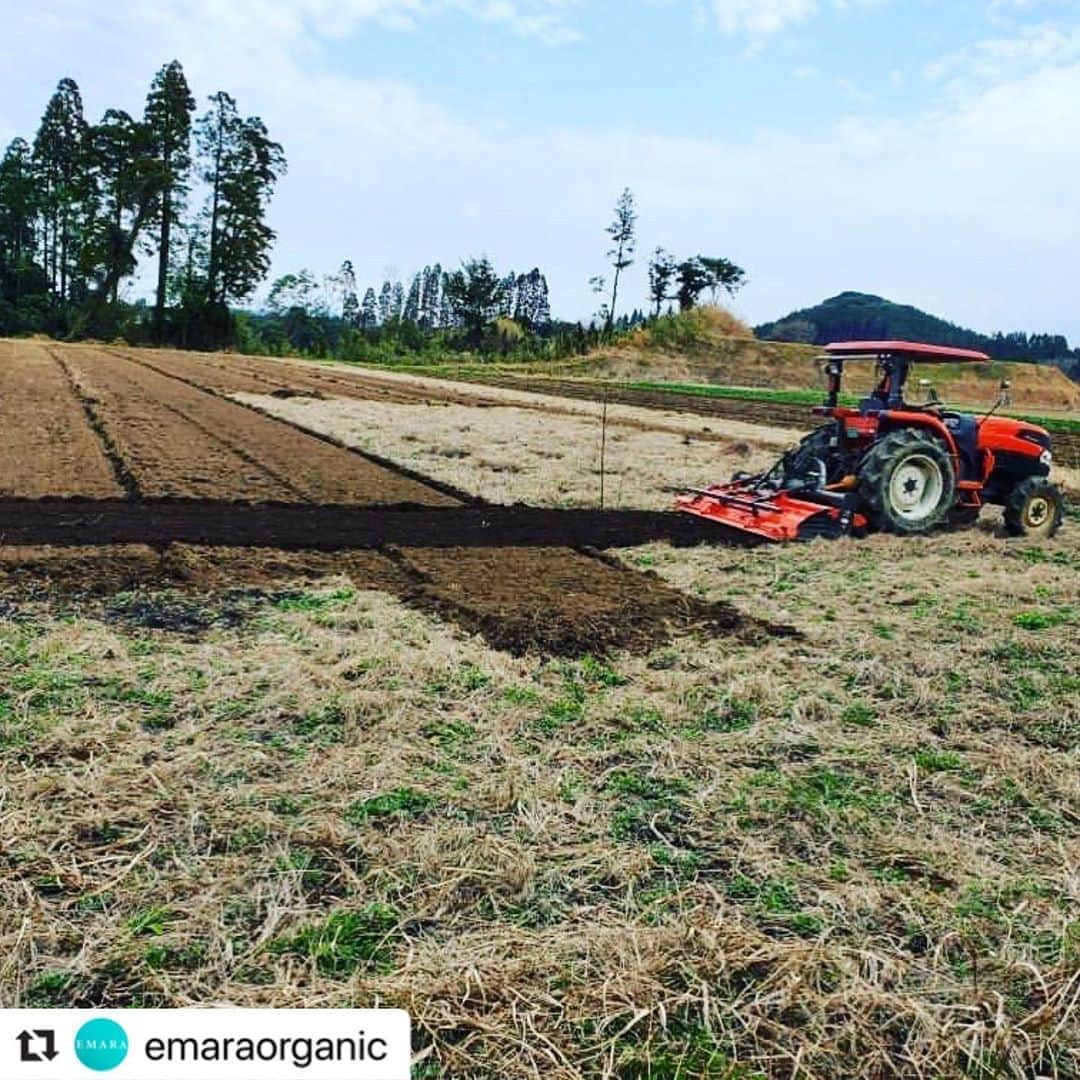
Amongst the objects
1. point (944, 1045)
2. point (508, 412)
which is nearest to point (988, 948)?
point (944, 1045)

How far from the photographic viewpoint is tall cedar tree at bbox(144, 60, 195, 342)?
5775 cm

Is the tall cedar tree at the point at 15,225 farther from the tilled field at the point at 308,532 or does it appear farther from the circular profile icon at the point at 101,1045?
the circular profile icon at the point at 101,1045

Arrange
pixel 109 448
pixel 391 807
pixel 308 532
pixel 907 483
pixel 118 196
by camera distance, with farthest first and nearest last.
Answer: pixel 118 196 < pixel 109 448 < pixel 907 483 < pixel 308 532 < pixel 391 807

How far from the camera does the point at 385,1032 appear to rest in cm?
219

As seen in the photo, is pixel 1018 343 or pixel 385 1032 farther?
pixel 1018 343

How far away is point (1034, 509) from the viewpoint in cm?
945

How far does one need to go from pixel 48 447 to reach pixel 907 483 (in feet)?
32.3

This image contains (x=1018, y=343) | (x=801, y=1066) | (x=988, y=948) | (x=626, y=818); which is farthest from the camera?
(x=1018, y=343)

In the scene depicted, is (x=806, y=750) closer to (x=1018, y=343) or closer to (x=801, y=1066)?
(x=801, y=1066)

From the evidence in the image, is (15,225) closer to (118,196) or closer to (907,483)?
(118,196)

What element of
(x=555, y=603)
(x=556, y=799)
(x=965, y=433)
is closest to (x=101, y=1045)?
(x=556, y=799)

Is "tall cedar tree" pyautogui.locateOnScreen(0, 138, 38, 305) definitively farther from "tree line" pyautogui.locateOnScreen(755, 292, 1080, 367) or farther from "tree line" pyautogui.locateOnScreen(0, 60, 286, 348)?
"tree line" pyautogui.locateOnScreen(755, 292, 1080, 367)

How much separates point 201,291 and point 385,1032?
63075 mm

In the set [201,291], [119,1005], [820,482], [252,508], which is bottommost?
[119,1005]
